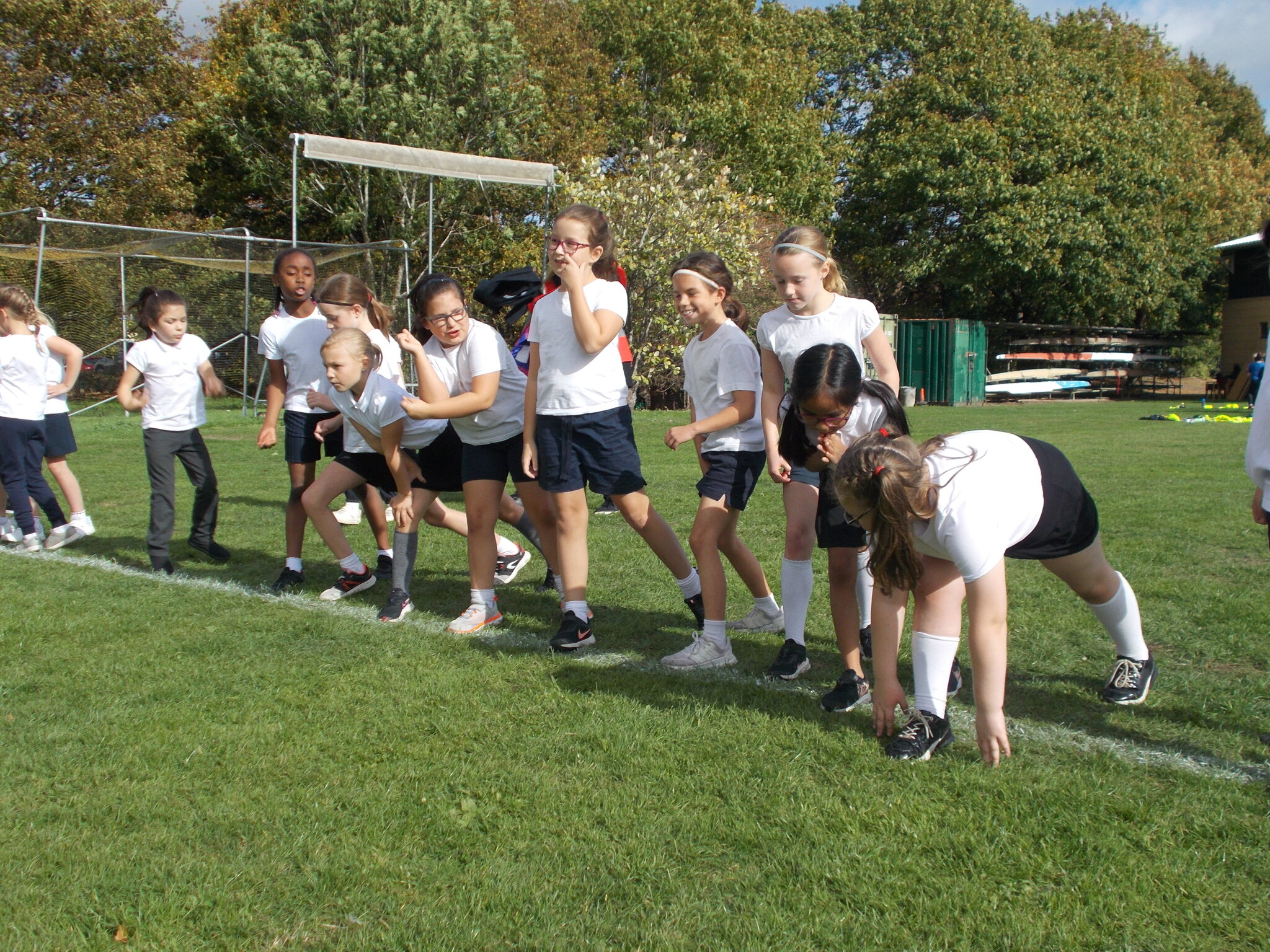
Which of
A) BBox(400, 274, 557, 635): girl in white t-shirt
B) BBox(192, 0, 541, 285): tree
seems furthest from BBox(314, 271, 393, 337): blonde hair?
BBox(192, 0, 541, 285): tree

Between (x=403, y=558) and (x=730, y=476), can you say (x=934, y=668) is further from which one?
(x=403, y=558)

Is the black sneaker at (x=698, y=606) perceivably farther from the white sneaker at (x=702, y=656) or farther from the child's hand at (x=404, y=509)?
the child's hand at (x=404, y=509)

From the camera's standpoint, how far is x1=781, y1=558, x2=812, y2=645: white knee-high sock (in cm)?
408

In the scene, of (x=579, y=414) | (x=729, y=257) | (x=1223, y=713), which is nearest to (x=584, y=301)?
(x=579, y=414)

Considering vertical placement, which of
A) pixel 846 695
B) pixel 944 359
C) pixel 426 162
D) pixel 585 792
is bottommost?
pixel 585 792

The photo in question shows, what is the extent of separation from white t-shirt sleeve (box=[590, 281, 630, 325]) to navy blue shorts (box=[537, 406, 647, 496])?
43 cm

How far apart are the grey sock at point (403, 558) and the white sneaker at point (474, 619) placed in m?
0.38

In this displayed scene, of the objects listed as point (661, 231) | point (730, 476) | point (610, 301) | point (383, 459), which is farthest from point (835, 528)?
point (661, 231)

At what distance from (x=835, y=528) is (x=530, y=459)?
155cm

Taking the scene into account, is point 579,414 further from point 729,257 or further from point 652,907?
point 729,257

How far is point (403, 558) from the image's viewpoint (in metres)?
5.09

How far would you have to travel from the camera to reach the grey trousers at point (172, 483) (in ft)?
19.6

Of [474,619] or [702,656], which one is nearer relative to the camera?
[702,656]

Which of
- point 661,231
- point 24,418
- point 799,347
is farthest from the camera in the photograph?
point 661,231
